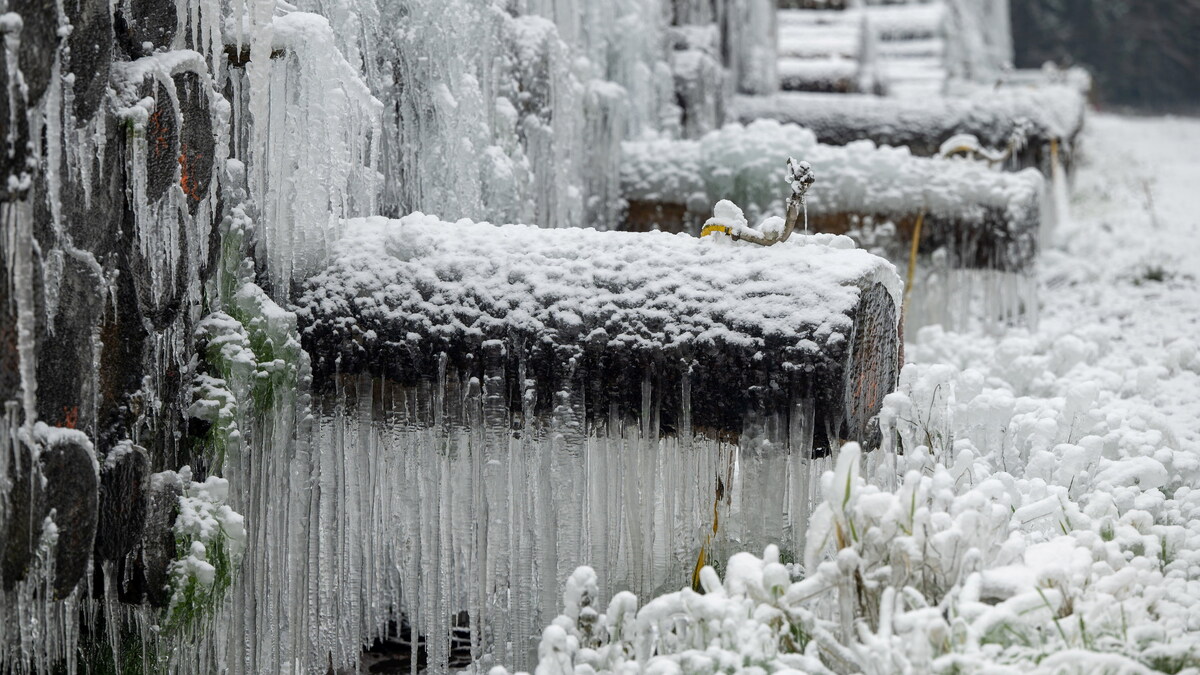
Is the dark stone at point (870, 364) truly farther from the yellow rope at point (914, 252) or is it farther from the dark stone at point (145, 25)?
the yellow rope at point (914, 252)

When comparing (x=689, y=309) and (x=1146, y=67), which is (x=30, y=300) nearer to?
(x=689, y=309)

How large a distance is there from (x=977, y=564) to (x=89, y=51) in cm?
207

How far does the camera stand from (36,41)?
8.01 ft

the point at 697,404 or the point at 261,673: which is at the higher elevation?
the point at 697,404

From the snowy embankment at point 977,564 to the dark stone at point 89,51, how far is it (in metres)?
1.40

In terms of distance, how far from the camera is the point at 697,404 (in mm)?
2943

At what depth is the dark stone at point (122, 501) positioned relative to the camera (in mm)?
2851

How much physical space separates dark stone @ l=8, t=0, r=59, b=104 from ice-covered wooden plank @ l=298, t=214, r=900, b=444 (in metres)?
0.91

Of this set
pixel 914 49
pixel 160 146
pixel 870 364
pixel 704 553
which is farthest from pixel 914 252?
pixel 914 49

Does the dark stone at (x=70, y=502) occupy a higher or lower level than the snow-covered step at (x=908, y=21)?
lower

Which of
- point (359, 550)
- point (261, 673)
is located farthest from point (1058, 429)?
→ point (261, 673)

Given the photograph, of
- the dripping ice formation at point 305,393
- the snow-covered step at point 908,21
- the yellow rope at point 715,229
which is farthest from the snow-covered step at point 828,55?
the yellow rope at point 715,229

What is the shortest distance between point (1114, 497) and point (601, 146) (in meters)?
3.36

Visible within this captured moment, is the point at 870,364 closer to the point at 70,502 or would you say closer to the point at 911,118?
the point at 70,502
